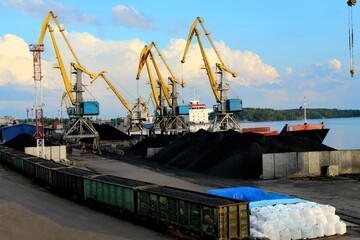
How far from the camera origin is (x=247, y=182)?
43812mm

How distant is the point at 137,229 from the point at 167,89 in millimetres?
106400

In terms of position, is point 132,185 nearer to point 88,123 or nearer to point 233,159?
point 233,159

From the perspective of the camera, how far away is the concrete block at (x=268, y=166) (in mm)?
45656

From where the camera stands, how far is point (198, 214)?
1972 centimetres

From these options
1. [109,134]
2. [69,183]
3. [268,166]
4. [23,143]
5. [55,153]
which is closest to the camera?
[69,183]

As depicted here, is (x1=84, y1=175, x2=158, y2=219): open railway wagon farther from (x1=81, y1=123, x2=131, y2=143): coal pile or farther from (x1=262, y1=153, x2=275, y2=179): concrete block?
(x1=81, y1=123, x2=131, y2=143): coal pile

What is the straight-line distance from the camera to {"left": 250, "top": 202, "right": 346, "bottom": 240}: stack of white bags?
793 inches

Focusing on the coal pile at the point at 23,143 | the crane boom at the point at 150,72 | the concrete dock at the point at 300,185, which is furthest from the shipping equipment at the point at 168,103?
the concrete dock at the point at 300,185

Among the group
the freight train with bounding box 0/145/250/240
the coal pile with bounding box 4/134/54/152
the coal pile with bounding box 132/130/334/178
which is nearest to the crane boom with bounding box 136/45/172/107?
the coal pile with bounding box 4/134/54/152

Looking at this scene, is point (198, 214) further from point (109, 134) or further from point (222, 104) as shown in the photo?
point (109, 134)

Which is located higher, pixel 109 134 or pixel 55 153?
pixel 109 134

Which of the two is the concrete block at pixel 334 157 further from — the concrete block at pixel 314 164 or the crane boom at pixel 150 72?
the crane boom at pixel 150 72

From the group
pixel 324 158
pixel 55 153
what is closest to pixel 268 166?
pixel 324 158

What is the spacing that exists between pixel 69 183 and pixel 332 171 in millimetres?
29634
